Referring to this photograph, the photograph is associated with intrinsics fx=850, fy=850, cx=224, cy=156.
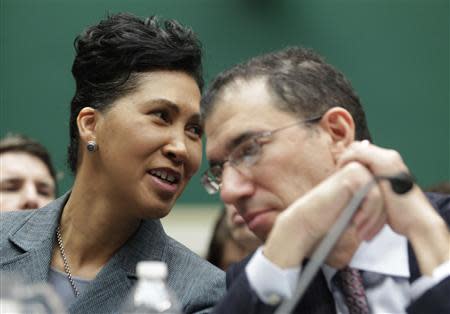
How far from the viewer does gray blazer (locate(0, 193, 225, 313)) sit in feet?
6.62


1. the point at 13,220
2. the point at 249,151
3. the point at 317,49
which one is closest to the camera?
the point at 249,151

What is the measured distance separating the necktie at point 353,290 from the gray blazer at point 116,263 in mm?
467

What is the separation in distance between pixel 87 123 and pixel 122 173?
0.72ft

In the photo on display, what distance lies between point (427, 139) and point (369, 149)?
346 centimetres

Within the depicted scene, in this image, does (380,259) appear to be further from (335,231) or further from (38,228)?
(38,228)

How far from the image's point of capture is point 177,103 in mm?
2143

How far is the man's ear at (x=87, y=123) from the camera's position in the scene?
2.24 meters

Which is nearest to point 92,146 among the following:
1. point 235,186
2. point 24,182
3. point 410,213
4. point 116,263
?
point 116,263

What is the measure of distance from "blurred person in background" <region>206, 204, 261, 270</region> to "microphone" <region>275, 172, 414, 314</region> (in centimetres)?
158

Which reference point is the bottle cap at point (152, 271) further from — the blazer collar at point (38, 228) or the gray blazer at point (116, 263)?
the blazer collar at point (38, 228)

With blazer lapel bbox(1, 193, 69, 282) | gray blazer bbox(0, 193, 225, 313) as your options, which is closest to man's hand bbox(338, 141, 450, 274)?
gray blazer bbox(0, 193, 225, 313)

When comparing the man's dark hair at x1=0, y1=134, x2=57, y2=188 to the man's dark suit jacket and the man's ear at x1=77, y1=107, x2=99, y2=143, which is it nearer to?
the man's ear at x1=77, y1=107, x2=99, y2=143

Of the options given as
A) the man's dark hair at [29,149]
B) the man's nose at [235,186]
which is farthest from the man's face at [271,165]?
the man's dark hair at [29,149]

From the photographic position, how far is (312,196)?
1.44 meters
